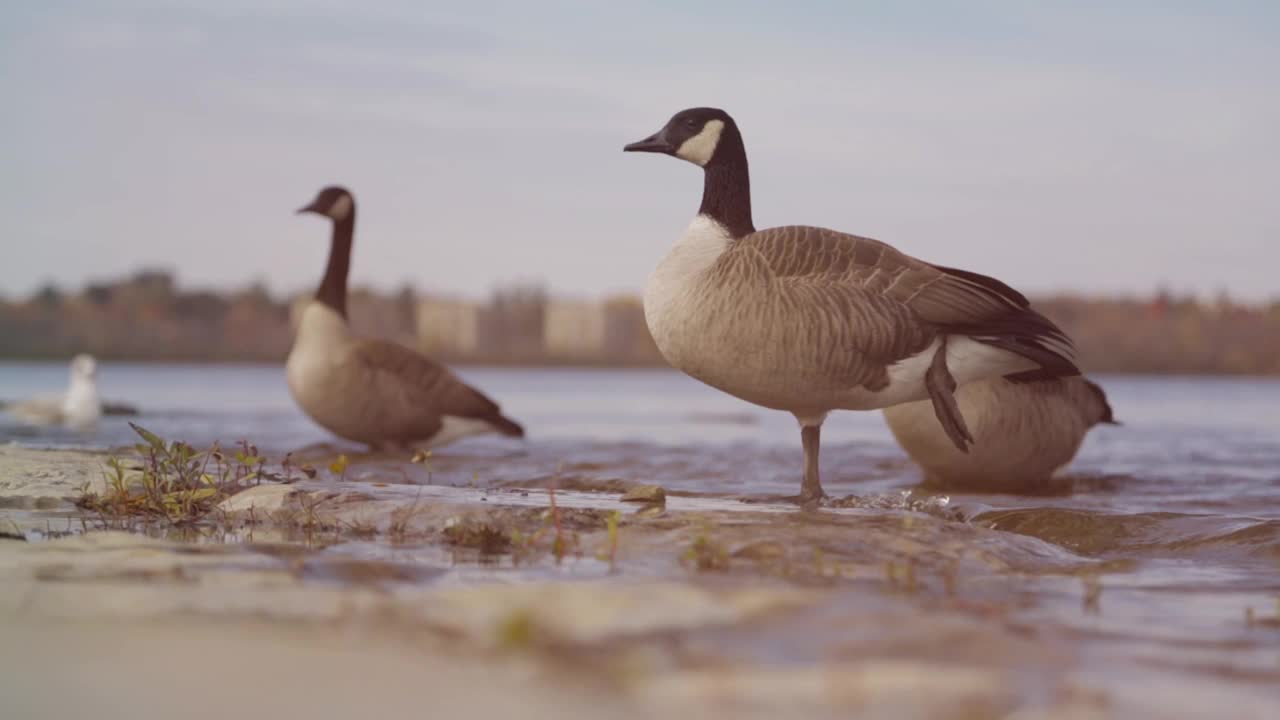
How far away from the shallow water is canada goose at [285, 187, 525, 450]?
52 centimetres

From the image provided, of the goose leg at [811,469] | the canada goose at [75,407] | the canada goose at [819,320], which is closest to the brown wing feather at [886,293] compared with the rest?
the canada goose at [819,320]

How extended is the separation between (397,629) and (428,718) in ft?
2.88

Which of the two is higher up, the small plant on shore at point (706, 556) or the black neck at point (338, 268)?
the black neck at point (338, 268)

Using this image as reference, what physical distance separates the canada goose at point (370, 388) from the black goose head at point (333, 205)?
41.6 inches

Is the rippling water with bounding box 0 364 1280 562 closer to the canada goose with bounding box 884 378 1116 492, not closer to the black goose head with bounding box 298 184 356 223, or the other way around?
the canada goose with bounding box 884 378 1116 492

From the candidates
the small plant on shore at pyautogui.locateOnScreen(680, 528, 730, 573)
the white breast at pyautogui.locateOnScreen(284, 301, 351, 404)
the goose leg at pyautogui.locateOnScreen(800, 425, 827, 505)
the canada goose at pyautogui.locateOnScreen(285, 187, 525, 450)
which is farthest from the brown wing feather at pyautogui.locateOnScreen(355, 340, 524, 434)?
the small plant on shore at pyautogui.locateOnScreen(680, 528, 730, 573)

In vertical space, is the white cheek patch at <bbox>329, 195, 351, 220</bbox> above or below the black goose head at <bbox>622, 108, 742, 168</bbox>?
above

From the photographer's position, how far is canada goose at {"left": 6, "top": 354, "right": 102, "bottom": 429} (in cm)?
2183

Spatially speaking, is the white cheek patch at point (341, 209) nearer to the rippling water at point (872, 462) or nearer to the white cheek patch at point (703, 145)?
the rippling water at point (872, 462)

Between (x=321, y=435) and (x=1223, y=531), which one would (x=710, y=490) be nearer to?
(x=1223, y=531)

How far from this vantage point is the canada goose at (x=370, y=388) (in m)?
14.8

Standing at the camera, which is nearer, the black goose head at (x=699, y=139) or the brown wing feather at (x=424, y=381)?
the black goose head at (x=699, y=139)

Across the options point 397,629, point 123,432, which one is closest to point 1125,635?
point 397,629

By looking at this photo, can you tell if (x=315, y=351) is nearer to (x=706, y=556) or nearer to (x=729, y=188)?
(x=729, y=188)
